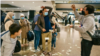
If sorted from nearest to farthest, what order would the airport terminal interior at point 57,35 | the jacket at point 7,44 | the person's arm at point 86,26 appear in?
1. the jacket at point 7,44
2. the person's arm at point 86,26
3. the airport terminal interior at point 57,35

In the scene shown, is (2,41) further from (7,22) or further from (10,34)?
(7,22)

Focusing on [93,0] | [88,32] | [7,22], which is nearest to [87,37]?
[88,32]

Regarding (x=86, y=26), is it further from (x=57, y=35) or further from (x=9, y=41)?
(x=57, y=35)

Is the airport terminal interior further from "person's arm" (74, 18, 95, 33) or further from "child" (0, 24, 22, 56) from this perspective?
"child" (0, 24, 22, 56)

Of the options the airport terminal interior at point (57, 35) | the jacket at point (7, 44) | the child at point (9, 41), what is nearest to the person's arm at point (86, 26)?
the airport terminal interior at point (57, 35)

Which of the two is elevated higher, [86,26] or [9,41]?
[86,26]

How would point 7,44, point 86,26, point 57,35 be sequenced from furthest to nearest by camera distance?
point 57,35 < point 86,26 < point 7,44

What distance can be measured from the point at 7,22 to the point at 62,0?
416 inches

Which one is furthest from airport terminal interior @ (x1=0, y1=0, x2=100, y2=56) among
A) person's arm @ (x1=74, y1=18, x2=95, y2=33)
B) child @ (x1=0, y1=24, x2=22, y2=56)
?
child @ (x1=0, y1=24, x2=22, y2=56)

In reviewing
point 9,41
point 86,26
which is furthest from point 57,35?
point 9,41

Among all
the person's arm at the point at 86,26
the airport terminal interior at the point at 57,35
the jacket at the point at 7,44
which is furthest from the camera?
the airport terminal interior at the point at 57,35

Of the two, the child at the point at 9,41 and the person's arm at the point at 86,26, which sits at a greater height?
the person's arm at the point at 86,26

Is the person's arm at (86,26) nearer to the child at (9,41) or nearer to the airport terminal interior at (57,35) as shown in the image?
the airport terminal interior at (57,35)

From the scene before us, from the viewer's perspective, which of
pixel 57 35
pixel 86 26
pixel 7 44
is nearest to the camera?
pixel 7 44
